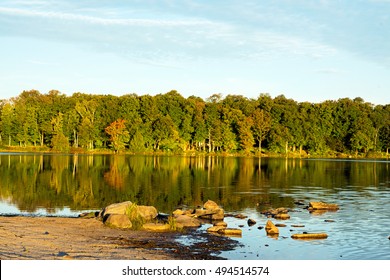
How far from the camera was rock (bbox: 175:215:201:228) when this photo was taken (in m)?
28.3

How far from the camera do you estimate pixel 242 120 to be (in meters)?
144

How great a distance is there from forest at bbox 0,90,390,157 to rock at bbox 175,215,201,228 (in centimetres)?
10320

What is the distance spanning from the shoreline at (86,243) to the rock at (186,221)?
78.5 inches

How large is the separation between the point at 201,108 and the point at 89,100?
32663mm

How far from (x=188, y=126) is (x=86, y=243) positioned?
386 ft

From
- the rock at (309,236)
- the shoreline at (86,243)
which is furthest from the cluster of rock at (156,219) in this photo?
the rock at (309,236)

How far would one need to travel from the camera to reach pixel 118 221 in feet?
89.7

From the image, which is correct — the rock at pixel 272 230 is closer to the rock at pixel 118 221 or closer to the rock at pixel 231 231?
the rock at pixel 231 231

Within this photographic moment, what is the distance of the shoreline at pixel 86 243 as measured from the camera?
18828mm

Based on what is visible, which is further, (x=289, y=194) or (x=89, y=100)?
(x=89, y=100)

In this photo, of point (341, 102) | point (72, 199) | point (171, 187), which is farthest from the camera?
point (341, 102)

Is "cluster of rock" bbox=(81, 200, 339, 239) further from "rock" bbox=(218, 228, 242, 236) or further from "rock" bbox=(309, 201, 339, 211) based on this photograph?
"rock" bbox=(309, 201, 339, 211)
